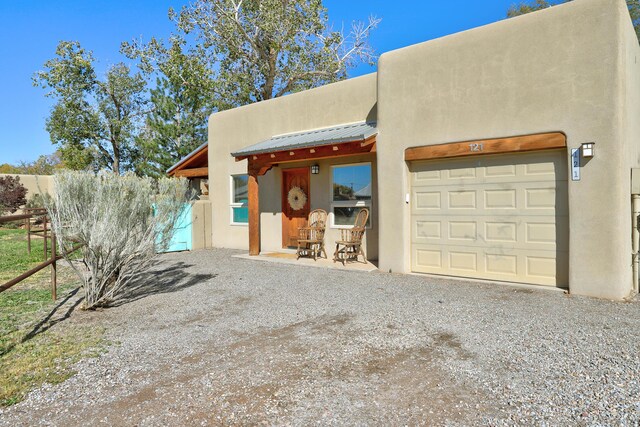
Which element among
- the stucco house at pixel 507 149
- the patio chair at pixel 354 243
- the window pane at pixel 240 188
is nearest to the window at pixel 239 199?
the window pane at pixel 240 188

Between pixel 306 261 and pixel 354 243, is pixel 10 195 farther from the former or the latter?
pixel 354 243

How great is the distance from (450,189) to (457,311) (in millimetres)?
2783

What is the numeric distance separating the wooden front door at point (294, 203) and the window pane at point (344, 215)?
0.93 meters

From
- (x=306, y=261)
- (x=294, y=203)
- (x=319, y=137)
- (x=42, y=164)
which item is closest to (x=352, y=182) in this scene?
(x=319, y=137)

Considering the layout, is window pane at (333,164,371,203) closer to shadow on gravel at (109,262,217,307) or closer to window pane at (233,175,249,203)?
window pane at (233,175,249,203)

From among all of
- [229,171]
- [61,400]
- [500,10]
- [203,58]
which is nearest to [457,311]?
[61,400]

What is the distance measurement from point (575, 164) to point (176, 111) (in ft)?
59.5

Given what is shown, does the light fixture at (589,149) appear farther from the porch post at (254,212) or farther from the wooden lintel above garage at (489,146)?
the porch post at (254,212)

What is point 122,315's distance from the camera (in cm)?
511

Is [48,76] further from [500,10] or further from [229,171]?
[500,10]

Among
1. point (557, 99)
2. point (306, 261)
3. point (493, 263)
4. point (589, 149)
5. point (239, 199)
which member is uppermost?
point (557, 99)

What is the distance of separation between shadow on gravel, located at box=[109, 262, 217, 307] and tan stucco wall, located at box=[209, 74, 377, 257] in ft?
10.1

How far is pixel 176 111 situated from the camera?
1978cm

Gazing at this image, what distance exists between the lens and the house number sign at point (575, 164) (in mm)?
5801
